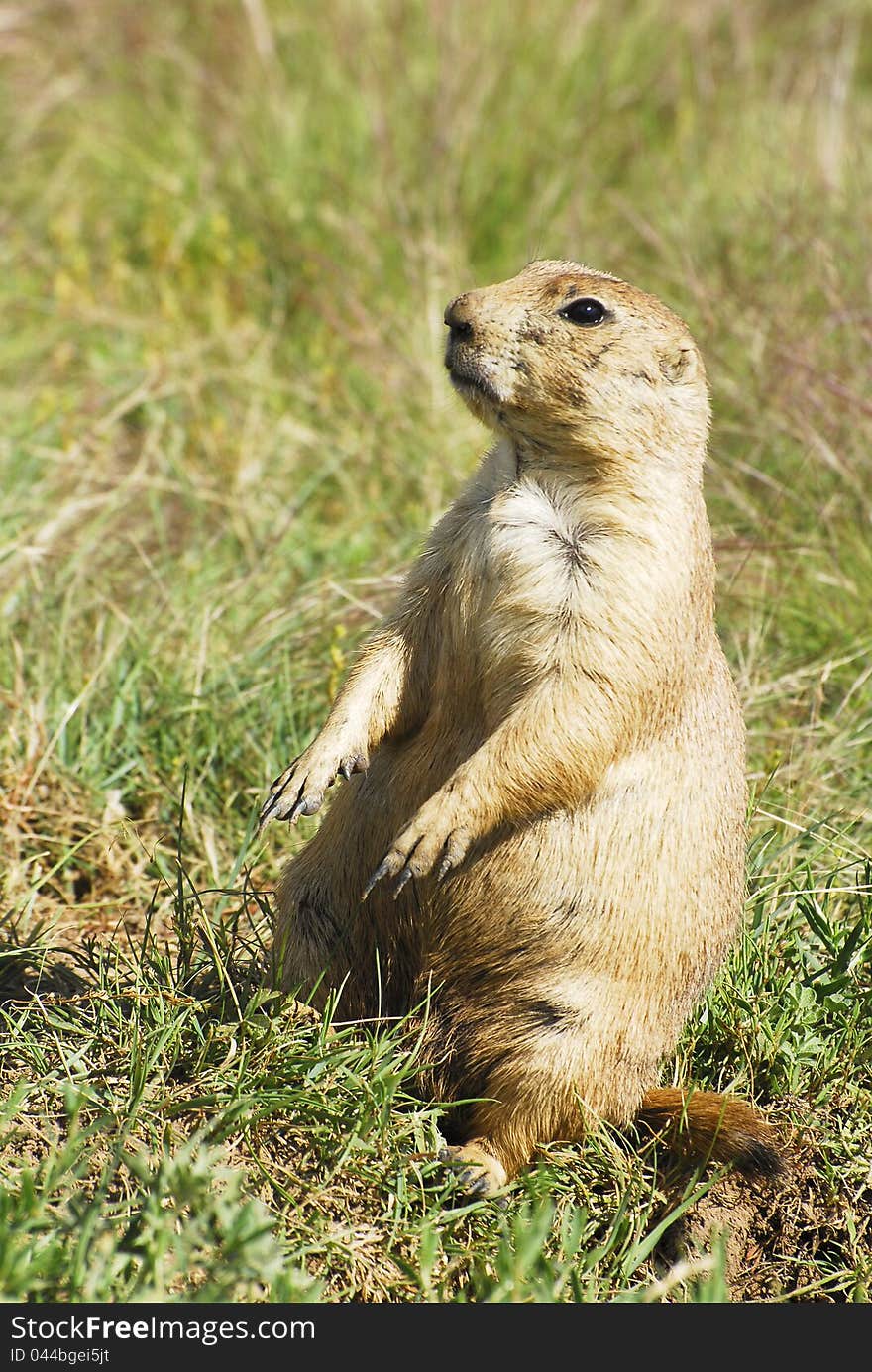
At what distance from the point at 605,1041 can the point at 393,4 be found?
6118 mm

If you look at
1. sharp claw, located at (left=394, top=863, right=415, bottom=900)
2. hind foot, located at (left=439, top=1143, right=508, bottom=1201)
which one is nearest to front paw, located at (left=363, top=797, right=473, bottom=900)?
sharp claw, located at (left=394, top=863, right=415, bottom=900)

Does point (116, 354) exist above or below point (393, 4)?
below

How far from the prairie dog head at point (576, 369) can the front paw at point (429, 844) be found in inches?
33.1

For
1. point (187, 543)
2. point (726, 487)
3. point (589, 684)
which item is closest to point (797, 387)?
point (726, 487)

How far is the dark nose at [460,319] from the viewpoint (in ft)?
10.9

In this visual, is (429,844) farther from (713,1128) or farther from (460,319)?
(460,319)

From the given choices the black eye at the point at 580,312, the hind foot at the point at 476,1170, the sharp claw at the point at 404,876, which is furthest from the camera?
the black eye at the point at 580,312

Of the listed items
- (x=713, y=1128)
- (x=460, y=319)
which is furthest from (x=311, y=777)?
(x=713, y=1128)

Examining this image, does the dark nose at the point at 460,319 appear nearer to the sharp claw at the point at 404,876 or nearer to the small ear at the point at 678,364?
the small ear at the point at 678,364

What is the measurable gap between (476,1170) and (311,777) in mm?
909

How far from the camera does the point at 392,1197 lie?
3.15m

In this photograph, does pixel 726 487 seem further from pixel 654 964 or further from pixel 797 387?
pixel 654 964

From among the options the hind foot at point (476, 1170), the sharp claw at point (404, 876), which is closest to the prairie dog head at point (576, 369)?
the sharp claw at point (404, 876)

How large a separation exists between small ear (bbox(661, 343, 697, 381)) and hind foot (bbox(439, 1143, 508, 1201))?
1.74m
